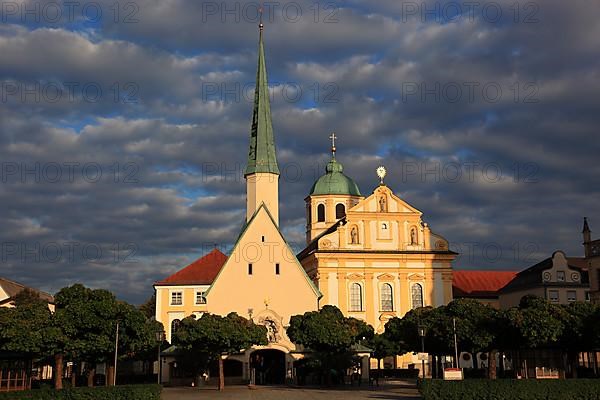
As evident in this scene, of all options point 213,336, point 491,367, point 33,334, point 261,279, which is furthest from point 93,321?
point 261,279

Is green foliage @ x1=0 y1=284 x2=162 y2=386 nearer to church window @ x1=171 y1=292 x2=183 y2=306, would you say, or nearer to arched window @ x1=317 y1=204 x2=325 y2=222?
church window @ x1=171 y1=292 x2=183 y2=306

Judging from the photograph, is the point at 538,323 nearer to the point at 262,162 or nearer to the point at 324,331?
the point at 324,331

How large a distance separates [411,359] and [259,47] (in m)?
37.5

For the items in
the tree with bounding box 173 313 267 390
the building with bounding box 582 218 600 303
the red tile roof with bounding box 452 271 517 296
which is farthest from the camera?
the red tile roof with bounding box 452 271 517 296

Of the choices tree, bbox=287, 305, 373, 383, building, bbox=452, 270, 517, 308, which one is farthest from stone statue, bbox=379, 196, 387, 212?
tree, bbox=287, 305, 373, 383

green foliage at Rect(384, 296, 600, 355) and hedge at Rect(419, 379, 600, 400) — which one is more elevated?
green foliage at Rect(384, 296, 600, 355)

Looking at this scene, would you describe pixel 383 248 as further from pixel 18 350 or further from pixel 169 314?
pixel 18 350

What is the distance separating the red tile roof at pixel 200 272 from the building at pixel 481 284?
30561mm

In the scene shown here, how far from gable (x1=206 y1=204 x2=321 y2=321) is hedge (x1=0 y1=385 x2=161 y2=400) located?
96.4ft

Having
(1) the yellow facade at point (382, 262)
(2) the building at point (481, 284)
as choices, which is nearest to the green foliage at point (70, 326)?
(1) the yellow facade at point (382, 262)

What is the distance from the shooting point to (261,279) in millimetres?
68625

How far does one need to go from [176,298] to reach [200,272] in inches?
166

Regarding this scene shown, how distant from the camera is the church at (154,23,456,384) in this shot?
6806 cm

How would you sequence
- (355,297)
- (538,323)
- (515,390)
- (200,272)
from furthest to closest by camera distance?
(200,272) < (355,297) < (538,323) < (515,390)
